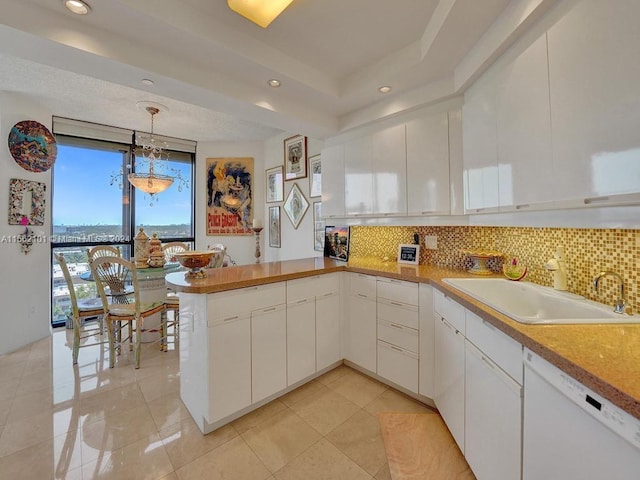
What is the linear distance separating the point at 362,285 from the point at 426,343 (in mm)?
690

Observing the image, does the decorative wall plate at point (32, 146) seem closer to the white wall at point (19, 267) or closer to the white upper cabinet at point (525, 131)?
the white wall at point (19, 267)

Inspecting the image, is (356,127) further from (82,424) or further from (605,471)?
(82,424)

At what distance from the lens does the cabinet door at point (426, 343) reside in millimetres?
1975

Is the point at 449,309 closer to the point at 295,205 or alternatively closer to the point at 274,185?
the point at 295,205

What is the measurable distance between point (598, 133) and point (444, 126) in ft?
4.07

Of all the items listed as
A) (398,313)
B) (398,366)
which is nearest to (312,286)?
(398,313)

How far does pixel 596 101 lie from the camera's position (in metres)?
1.07

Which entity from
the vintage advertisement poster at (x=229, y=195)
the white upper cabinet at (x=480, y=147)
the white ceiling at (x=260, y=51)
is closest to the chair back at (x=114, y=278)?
the white ceiling at (x=260, y=51)

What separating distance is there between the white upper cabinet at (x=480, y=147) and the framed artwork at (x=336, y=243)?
1.24m

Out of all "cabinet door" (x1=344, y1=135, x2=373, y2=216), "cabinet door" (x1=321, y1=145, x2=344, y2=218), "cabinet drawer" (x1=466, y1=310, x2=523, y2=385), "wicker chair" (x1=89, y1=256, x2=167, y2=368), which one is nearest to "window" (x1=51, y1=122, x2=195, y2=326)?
"wicker chair" (x1=89, y1=256, x2=167, y2=368)

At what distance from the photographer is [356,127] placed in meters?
2.81

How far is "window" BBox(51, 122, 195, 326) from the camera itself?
12.3ft

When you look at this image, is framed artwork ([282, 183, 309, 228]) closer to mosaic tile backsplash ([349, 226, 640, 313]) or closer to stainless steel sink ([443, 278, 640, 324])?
mosaic tile backsplash ([349, 226, 640, 313])

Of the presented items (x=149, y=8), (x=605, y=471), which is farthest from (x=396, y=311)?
(x=149, y=8)
